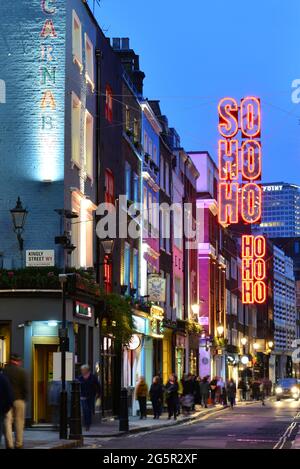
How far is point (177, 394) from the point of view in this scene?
4225cm

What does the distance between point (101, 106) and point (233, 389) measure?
2495 cm

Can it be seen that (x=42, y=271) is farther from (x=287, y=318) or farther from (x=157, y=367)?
(x=287, y=318)

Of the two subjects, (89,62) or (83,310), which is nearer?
(83,310)

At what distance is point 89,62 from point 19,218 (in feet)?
26.4

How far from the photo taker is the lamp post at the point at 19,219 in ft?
103

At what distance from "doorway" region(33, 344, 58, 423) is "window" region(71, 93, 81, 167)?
6207 millimetres

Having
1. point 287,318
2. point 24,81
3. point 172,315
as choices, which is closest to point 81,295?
point 24,81

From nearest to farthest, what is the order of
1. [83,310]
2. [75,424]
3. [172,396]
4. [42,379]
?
[75,424]
[42,379]
[83,310]
[172,396]

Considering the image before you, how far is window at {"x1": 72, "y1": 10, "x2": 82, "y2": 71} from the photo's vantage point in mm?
34531

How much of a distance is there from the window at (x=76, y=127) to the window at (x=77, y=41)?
138 cm

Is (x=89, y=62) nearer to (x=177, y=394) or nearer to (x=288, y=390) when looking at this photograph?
(x=177, y=394)

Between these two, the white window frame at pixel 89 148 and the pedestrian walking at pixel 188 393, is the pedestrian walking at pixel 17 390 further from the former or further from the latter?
the pedestrian walking at pixel 188 393

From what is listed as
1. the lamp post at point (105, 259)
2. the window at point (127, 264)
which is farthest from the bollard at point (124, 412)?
the window at point (127, 264)

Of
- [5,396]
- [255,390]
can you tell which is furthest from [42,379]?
[255,390]
